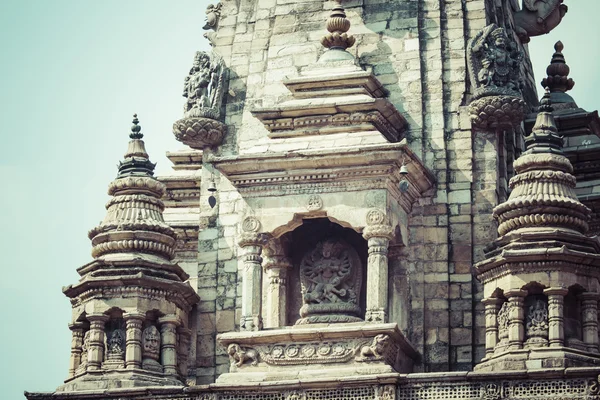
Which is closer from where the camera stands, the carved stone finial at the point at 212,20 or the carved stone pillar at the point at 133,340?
the carved stone pillar at the point at 133,340

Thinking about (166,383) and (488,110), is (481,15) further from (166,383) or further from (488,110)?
(166,383)

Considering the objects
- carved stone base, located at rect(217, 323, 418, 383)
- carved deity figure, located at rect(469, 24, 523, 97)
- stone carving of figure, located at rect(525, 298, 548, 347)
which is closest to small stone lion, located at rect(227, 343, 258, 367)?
carved stone base, located at rect(217, 323, 418, 383)

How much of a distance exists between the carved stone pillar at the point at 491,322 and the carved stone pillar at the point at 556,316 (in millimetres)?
1089

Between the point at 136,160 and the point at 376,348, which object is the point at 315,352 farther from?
the point at 136,160

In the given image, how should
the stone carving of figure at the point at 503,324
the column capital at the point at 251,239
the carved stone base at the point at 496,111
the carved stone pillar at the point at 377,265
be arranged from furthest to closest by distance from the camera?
1. the carved stone base at the point at 496,111
2. the column capital at the point at 251,239
3. the carved stone pillar at the point at 377,265
4. the stone carving of figure at the point at 503,324

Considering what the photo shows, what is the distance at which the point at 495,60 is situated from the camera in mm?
51219

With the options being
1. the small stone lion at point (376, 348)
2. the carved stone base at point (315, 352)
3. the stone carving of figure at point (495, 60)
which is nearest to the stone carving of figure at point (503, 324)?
the carved stone base at point (315, 352)

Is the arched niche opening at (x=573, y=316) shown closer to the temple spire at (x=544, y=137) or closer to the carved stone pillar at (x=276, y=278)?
the temple spire at (x=544, y=137)

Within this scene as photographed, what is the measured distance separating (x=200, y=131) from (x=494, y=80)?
6119 mm

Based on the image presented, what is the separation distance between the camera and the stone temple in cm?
4747

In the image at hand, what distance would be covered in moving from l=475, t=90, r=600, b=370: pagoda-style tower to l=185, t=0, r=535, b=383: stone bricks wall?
160 centimetres

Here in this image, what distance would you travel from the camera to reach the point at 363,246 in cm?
4991

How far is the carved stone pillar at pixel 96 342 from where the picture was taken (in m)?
49.4

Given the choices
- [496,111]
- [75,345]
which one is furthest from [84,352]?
[496,111]
